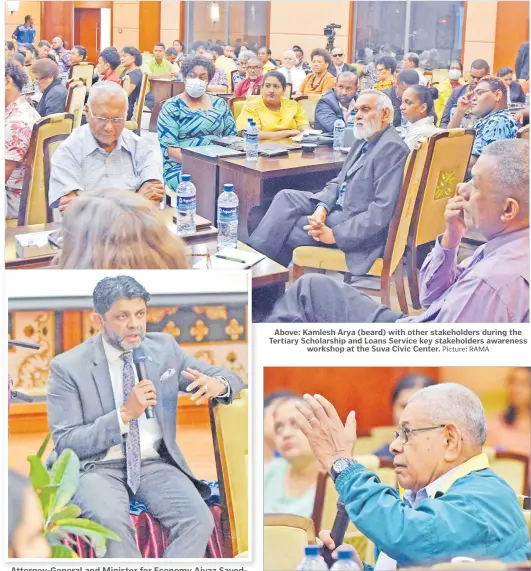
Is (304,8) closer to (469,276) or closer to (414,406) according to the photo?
(469,276)

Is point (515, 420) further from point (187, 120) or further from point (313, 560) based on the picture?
point (187, 120)

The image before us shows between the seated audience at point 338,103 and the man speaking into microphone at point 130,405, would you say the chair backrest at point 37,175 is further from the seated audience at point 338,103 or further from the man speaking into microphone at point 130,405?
the seated audience at point 338,103

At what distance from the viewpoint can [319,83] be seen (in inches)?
127

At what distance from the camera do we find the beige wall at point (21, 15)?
290 centimetres

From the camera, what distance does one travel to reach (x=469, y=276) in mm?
2809

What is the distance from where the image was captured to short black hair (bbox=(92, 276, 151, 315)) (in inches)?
113

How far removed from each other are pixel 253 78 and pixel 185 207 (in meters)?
0.57

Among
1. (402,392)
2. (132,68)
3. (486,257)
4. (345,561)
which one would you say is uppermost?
(132,68)

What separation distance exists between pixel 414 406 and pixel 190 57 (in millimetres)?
1379

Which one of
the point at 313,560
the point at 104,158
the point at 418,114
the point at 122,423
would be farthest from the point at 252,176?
the point at 313,560

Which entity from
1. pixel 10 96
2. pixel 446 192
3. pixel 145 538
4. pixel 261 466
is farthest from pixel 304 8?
pixel 145 538

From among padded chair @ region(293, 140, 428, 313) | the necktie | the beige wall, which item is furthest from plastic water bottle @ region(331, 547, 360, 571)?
the beige wall

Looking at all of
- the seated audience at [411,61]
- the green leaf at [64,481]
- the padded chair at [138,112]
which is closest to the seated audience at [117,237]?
the padded chair at [138,112]

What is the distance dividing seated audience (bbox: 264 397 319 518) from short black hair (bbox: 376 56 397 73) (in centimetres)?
115
